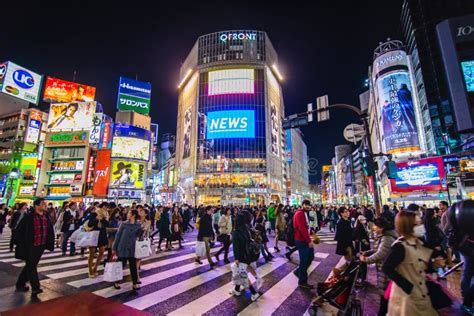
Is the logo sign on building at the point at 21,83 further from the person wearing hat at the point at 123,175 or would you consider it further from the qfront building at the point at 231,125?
the qfront building at the point at 231,125

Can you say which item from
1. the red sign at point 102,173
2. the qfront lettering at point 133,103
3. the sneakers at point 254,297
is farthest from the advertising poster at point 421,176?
the qfront lettering at point 133,103

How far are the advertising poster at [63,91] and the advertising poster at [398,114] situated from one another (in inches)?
2216

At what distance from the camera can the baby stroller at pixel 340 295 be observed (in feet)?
11.1

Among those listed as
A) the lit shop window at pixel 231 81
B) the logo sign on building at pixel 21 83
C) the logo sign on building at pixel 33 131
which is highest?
the lit shop window at pixel 231 81

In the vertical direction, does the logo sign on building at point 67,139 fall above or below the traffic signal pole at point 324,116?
above

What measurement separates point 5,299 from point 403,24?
Result: 6634 centimetres

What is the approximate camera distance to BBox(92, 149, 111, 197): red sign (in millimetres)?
43281

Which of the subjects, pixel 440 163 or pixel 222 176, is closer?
pixel 440 163

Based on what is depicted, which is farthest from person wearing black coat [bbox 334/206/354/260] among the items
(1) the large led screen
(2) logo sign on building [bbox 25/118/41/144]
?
(2) logo sign on building [bbox 25/118/41/144]

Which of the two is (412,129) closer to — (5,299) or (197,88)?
(5,299)

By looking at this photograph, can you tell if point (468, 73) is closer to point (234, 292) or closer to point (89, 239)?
point (234, 292)

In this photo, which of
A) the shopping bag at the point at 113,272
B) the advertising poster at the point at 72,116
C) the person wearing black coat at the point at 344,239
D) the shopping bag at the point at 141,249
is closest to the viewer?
the shopping bag at the point at 113,272

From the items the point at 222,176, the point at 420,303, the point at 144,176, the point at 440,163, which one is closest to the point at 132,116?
the point at 144,176

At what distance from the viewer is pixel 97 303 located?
3000 millimetres
